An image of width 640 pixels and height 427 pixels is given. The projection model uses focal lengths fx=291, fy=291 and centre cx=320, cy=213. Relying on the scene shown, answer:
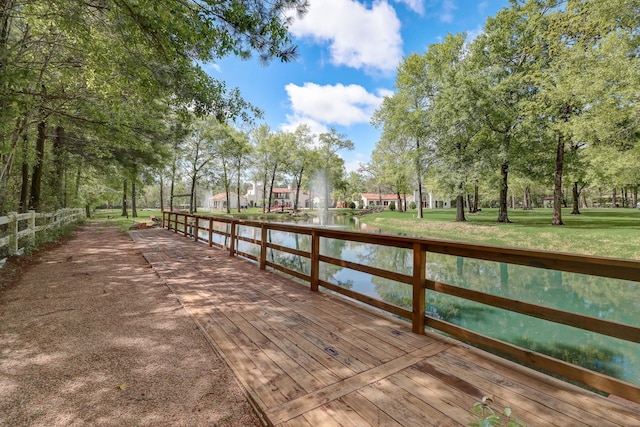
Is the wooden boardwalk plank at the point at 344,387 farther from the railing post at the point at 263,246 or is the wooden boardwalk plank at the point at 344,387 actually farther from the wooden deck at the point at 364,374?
the railing post at the point at 263,246

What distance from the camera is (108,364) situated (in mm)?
2164

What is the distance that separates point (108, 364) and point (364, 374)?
189 centimetres

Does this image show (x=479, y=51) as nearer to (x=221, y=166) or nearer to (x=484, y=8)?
(x=484, y=8)

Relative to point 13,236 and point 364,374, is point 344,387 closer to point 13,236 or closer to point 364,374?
point 364,374

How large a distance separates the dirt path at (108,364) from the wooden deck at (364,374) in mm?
209

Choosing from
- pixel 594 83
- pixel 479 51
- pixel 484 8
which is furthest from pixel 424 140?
pixel 594 83

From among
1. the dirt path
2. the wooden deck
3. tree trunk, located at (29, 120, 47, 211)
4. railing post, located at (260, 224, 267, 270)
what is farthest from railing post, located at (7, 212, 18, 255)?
the wooden deck

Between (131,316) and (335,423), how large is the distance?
261 cm

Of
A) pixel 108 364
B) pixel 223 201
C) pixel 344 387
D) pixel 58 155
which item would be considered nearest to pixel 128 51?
pixel 108 364

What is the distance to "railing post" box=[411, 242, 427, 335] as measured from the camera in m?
2.62

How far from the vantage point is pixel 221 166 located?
106 ft

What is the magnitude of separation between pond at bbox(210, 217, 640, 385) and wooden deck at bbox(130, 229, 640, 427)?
86.9 inches

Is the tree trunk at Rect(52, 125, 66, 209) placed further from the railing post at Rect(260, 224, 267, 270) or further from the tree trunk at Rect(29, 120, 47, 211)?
the railing post at Rect(260, 224, 267, 270)

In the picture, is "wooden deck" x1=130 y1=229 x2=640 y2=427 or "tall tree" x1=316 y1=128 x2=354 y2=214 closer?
"wooden deck" x1=130 y1=229 x2=640 y2=427
